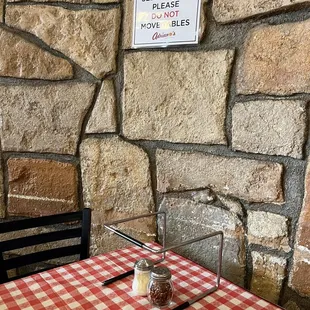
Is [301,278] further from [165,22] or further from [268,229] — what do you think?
[165,22]

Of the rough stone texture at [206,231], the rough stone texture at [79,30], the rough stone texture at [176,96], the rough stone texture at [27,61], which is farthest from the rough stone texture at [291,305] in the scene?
the rough stone texture at [27,61]

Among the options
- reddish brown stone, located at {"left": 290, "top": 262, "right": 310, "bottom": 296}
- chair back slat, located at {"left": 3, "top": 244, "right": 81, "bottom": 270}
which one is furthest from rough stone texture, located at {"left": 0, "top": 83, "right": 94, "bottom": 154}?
reddish brown stone, located at {"left": 290, "top": 262, "right": 310, "bottom": 296}

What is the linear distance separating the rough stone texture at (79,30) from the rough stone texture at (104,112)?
0.20 feet

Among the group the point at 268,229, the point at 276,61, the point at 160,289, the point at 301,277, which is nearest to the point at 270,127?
the point at 276,61

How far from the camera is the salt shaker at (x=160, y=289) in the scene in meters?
0.93

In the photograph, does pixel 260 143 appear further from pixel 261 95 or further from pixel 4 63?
pixel 4 63

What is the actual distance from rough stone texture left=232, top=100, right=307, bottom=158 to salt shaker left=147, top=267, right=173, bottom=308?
479 millimetres

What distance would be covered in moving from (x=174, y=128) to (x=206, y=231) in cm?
38

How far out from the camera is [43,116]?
143cm

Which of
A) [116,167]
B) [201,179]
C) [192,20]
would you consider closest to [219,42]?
[192,20]

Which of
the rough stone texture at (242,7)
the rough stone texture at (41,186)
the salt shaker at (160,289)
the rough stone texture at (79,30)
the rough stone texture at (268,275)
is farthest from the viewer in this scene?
the rough stone texture at (41,186)

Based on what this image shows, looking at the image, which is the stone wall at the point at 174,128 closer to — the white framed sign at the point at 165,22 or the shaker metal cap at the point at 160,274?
the white framed sign at the point at 165,22

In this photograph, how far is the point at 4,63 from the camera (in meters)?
1.42

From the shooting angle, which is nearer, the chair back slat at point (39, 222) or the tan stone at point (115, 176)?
the chair back slat at point (39, 222)
